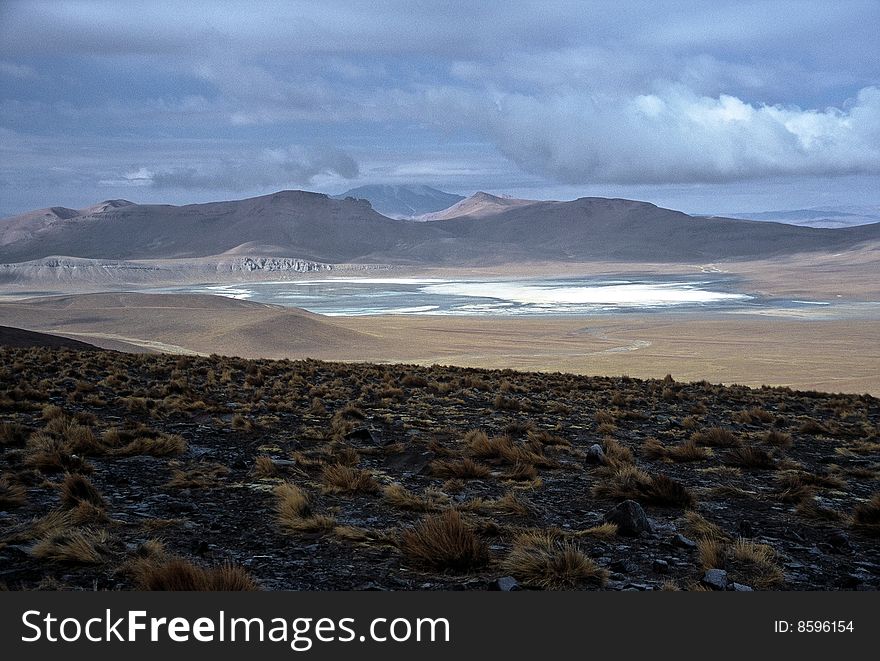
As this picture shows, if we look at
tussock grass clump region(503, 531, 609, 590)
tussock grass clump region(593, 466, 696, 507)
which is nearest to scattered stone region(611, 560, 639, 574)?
tussock grass clump region(503, 531, 609, 590)

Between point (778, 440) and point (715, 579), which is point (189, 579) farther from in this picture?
point (778, 440)

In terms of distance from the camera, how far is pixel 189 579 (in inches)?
159

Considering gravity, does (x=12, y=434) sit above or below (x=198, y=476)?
above

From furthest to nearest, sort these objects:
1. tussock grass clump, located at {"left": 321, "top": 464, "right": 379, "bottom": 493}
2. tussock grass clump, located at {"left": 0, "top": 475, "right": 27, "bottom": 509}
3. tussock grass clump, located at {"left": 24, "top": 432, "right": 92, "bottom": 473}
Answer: tussock grass clump, located at {"left": 24, "top": 432, "right": 92, "bottom": 473}, tussock grass clump, located at {"left": 321, "top": 464, "right": 379, "bottom": 493}, tussock grass clump, located at {"left": 0, "top": 475, "right": 27, "bottom": 509}

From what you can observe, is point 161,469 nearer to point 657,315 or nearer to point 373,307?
point 657,315

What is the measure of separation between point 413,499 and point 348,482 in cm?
79

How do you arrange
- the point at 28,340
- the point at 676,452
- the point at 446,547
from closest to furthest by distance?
the point at 446,547
the point at 676,452
the point at 28,340

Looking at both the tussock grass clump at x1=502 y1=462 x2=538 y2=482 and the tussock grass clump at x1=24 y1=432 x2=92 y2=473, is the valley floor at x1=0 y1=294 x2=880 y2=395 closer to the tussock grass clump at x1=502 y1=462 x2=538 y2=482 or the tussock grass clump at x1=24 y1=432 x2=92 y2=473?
the tussock grass clump at x1=502 y1=462 x2=538 y2=482

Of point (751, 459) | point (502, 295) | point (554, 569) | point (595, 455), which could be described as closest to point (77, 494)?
point (554, 569)

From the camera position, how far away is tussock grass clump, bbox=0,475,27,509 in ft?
19.4

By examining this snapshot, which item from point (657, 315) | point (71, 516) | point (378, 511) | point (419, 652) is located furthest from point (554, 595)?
point (657, 315)

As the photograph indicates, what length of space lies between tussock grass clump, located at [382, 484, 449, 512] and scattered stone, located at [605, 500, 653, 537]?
57.0 inches

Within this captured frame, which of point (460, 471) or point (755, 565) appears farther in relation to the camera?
point (460, 471)

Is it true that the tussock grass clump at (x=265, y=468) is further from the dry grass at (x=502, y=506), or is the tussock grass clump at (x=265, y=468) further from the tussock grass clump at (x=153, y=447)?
the dry grass at (x=502, y=506)
